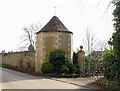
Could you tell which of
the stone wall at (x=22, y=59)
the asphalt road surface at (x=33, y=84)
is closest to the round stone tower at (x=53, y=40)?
the stone wall at (x=22, y=59)

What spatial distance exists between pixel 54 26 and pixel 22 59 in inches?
378

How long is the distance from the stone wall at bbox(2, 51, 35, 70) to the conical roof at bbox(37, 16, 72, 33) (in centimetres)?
575

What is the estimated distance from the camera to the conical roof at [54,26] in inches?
1412

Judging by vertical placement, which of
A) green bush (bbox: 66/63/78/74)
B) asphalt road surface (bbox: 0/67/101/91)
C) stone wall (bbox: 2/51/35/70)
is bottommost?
asphalt road surface (bbox: 0/67/101/91)

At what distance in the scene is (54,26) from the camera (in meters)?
36.4

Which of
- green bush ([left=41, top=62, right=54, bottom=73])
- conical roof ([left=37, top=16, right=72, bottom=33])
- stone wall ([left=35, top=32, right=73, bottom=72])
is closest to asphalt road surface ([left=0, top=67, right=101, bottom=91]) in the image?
green bush ([left=41, top=62, right=54, bottom=73])

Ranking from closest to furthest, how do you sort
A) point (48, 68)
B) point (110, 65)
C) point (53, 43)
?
point (110, 65) < point (48, 68) < point (53, 43)

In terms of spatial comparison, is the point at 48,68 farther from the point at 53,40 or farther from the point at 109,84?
the point at 109,84

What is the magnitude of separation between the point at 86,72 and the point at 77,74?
7.25ft

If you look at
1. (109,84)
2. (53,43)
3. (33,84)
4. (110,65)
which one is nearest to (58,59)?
(53,43)

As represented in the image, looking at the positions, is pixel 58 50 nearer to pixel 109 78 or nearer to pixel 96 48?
pixel 109 78

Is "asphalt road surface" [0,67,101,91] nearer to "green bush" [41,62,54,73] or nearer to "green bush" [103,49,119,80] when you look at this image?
"green bush" [103,49,119,80]

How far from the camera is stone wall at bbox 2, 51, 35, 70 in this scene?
1626 inches

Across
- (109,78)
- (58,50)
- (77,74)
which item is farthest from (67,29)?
(109,78)
